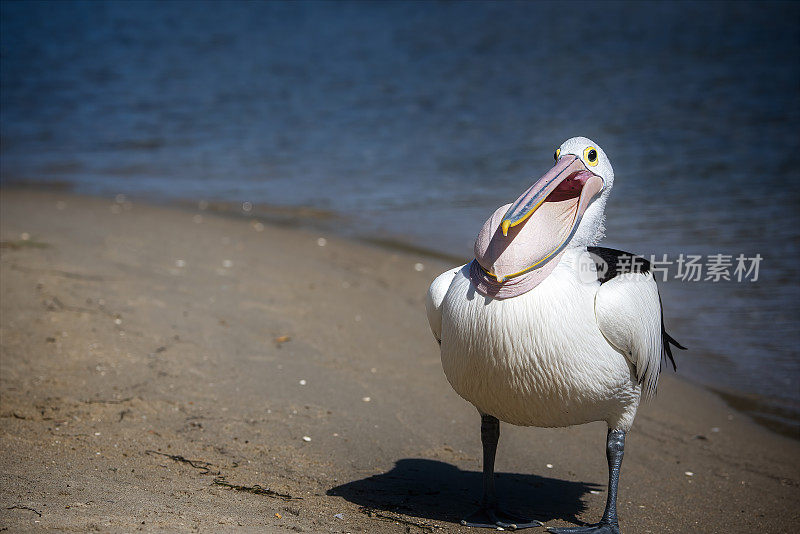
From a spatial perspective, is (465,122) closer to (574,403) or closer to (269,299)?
(269,299)

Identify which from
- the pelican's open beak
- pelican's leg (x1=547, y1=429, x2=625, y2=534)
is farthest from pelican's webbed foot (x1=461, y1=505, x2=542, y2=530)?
the pelican's open beak

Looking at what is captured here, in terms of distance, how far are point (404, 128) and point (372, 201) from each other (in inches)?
167

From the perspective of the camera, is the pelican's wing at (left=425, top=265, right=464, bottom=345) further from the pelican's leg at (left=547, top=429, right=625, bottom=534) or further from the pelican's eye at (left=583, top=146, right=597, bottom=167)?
the pelican's leg at (left=547, top=429, right=625, bottom=534)

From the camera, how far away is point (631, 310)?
3459 mm

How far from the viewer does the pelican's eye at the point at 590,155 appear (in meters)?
3.62

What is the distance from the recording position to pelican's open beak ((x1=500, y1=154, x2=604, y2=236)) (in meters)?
3.33

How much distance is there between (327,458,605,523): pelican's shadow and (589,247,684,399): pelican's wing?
Answer: 0.80 m

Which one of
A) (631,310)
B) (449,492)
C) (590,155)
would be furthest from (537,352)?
(449,492)

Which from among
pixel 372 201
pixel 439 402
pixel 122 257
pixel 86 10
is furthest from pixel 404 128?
pixel 86 10

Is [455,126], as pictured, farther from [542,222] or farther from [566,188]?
[542,222]

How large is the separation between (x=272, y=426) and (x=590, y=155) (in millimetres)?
2325

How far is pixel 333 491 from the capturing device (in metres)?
4.04

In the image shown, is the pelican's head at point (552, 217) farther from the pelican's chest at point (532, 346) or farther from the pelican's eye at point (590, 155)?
the pelican's chest at point (532, 346)

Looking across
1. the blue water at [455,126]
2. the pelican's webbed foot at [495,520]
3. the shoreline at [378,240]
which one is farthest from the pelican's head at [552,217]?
the blue water at [455,126]
